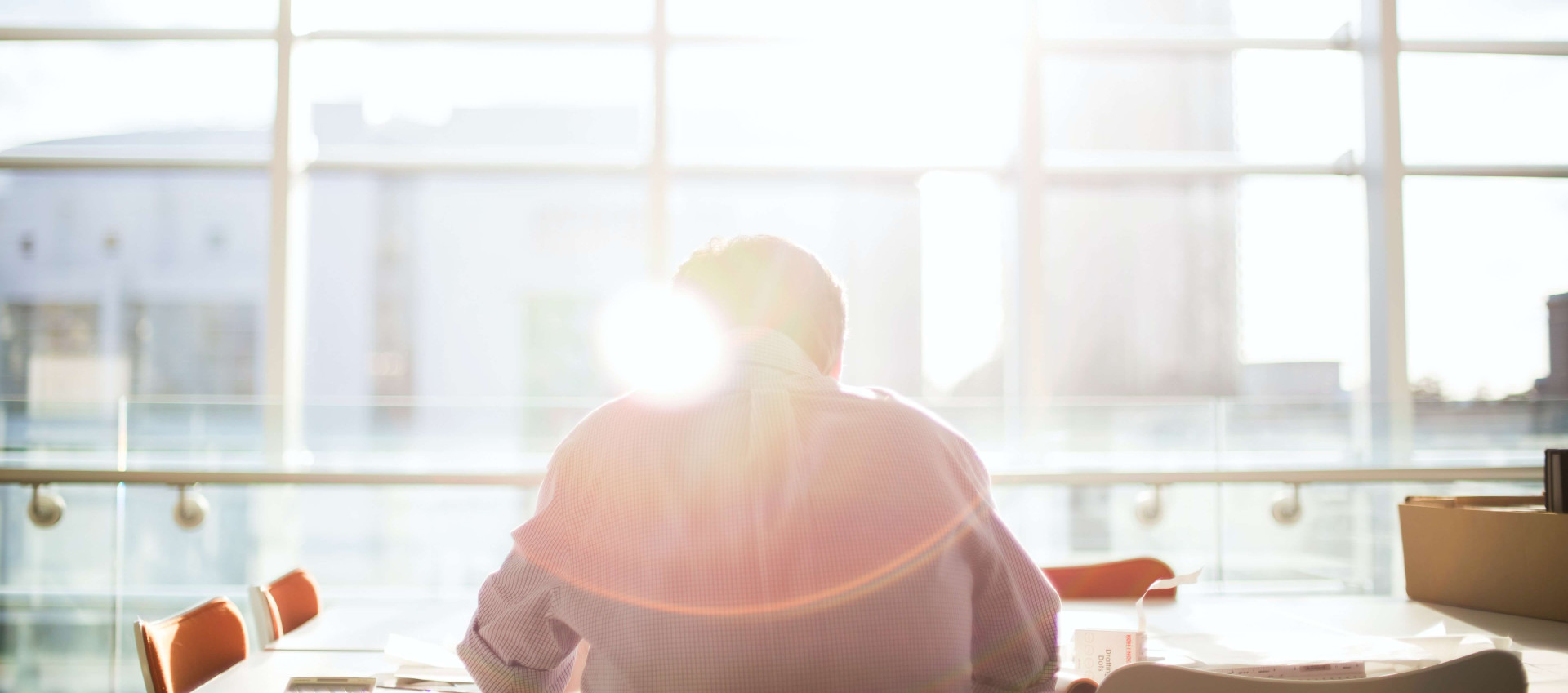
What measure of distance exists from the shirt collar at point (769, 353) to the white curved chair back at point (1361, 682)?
45cm

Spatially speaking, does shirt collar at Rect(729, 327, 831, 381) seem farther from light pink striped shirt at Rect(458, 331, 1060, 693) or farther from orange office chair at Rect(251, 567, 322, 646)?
orange office chair at Rect(251, 567, 322, 646)

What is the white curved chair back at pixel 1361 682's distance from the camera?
41.1 inches

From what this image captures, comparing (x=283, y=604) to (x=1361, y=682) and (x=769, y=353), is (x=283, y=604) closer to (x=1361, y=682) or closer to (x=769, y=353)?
(x=769, y=353)

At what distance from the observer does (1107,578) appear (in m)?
2.51

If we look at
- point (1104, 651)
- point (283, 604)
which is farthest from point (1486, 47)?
point (283, 604)

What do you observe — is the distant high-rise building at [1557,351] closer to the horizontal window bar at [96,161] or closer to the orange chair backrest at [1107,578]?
the orange chair backrest at [1107,578]

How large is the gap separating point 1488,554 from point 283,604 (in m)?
2.31

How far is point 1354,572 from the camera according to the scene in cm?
343

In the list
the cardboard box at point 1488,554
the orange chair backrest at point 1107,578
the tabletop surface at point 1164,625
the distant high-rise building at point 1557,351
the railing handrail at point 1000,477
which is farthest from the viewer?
the distant high-rise building at point 1557,351

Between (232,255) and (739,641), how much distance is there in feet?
13.3

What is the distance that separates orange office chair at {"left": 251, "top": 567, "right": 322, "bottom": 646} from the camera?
1891 millimetres

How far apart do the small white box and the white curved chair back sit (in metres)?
0.35

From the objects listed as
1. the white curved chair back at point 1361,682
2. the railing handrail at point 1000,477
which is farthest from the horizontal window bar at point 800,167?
the white curved chair back at point 1361,682

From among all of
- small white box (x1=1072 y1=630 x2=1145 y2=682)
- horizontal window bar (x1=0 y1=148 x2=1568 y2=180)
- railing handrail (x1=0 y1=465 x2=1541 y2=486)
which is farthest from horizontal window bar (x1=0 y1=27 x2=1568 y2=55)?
small white box (x1=1072 y1=630 x2=1145 y2=682)
